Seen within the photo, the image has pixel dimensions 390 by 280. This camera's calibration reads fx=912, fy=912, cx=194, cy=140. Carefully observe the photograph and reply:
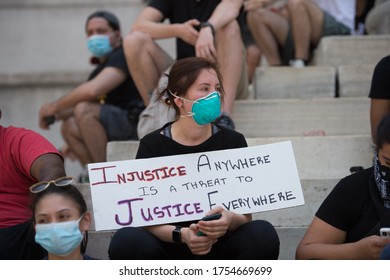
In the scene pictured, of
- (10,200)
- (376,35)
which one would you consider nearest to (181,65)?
(10,200)

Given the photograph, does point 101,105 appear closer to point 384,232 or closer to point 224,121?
point 224,121

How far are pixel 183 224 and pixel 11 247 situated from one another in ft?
2.52

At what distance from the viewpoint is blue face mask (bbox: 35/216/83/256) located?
3.61 metres

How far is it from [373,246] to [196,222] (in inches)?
31.7

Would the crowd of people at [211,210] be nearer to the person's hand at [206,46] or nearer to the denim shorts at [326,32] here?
the person's hand at [206,46]

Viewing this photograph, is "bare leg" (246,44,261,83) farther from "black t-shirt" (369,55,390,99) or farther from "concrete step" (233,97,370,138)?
"black t-shirt" (369,55,390,99)

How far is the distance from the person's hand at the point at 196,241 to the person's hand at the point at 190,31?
6.35 feet

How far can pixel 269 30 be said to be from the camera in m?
6.59

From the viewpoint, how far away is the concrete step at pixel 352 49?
637 centimetres

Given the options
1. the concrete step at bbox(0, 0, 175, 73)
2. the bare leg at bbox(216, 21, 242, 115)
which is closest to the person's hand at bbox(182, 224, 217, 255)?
the bare leg at bbox(216, 21, 242, 115)

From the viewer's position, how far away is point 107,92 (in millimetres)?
6031

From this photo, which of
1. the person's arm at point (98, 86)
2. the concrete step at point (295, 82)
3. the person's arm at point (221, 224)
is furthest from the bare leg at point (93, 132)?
the person's arm at point (221, 224)
